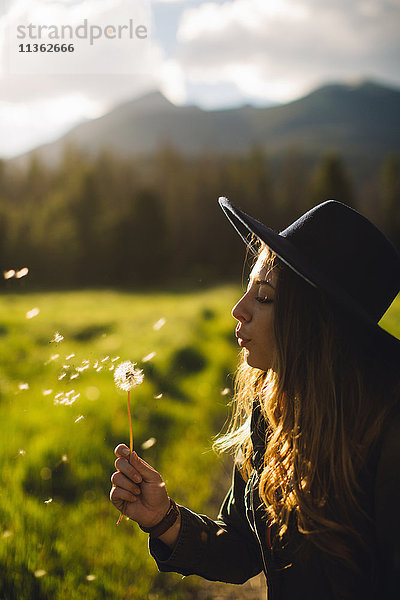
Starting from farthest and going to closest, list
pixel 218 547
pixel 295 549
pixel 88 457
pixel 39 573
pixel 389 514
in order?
1. pixel 88 457
2. pixel 39 573
3. pixel 218 547
4. pixel 295 549
5. pixel 389 514

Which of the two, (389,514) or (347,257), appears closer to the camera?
(389,514)

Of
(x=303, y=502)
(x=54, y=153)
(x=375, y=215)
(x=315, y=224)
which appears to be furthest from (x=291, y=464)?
(x=54, y=153)

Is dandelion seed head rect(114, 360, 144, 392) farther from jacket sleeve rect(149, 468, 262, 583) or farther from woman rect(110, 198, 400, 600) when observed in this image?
jacket sleeve rect(149, 468, 262, 583)

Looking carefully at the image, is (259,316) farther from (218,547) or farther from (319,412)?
(218,547)

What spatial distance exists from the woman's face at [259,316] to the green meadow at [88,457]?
51 cm

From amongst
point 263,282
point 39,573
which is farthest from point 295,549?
point 39,573

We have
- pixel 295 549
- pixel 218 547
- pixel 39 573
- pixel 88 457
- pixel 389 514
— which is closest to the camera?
pixel 389 514

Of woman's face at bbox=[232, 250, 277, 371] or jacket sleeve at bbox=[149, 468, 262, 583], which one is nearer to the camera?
woman's face at bbox=[232, 250, 277, 371]

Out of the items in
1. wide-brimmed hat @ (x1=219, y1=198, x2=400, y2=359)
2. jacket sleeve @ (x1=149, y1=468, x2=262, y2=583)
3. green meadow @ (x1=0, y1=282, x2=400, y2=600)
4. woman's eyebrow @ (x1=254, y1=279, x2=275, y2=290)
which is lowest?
green meadow @ (x1=0, y1=282, x2=400, y2=600)

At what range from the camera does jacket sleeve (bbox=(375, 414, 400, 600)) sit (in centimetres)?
140

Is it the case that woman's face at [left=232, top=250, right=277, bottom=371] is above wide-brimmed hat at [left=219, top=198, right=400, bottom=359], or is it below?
below

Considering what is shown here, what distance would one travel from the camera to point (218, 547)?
6.70 ft

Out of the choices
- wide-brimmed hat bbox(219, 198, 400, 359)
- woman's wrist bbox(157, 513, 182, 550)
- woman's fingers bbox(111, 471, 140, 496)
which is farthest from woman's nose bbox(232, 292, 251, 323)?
woman's wrist bbox(157, 513, 182, 550)

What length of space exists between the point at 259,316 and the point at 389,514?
2.70 feet
